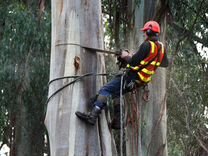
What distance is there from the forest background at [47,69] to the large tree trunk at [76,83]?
12.3 feet

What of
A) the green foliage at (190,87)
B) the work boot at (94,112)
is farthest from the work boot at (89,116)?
the green foliage at (190,87)

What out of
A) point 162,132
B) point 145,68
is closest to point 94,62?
point 145,68

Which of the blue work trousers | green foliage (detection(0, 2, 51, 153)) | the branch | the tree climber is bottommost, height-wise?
the blue work trousers

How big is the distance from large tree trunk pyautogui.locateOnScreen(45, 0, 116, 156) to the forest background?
3756 mm

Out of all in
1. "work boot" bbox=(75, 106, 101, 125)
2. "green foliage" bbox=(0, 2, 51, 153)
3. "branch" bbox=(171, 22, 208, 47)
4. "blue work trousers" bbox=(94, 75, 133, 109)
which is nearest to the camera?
"work boot" bbox=(75, 106, 101, 125)

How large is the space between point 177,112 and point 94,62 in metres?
7.26

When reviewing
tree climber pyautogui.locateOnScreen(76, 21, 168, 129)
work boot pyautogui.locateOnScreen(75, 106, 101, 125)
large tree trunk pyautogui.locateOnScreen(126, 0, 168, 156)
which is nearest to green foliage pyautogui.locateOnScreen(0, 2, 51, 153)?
large tree trunk pyautogui.locateOnScreen(126, 0, 168, 156)

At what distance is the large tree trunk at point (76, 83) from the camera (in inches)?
136

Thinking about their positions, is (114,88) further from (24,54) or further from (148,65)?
(24,54)

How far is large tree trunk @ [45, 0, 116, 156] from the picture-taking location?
346 cm

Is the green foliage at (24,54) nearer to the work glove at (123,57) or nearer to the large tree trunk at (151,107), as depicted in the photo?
the large tree trunk at (151,107)

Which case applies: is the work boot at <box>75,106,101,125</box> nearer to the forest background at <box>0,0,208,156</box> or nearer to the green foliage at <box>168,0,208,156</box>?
the forest background at <box>0,0,208,156</box>

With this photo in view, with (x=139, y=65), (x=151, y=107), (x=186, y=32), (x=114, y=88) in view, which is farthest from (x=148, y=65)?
(x=186, y=32)

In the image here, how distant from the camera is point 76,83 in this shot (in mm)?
3537
